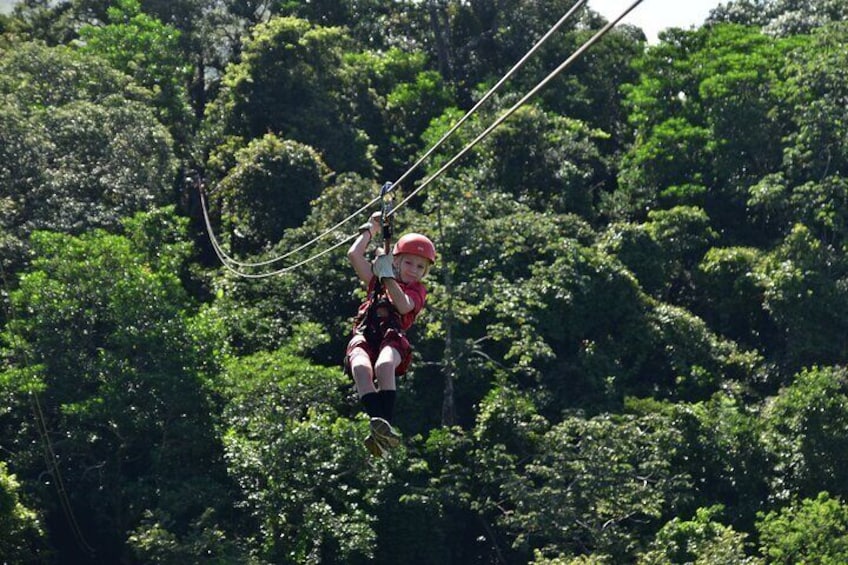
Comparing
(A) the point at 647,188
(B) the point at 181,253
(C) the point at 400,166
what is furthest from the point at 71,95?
(A) the point at 647,188

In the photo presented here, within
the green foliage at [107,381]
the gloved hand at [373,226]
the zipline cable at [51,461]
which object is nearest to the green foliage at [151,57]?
the green foliage at [107,381]

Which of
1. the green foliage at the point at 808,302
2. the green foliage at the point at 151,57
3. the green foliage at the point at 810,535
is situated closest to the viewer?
the green foliage at the point at 810,535

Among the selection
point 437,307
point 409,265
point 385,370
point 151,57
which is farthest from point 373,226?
point 151,57

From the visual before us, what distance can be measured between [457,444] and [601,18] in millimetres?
15371

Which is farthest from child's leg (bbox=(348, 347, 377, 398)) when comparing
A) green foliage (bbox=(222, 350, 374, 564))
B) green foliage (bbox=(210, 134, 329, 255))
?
green foliage (bbox=(210, 134, 329, 255))

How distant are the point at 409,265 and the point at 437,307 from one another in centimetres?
1165

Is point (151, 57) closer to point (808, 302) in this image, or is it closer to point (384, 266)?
point (808, 302)

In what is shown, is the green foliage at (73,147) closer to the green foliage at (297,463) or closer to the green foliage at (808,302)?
the green foliage at (297,463)

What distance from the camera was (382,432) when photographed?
625 cm

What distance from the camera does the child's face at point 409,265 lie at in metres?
6.58

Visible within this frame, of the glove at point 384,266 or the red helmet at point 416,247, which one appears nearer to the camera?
the glove at point 384,266

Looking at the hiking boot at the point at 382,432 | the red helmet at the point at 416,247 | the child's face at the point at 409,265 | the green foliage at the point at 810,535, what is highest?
the green foliage at the point at 810,535

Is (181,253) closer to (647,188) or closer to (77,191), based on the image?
(77,191)

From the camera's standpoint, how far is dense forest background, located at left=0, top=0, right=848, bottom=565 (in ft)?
53.7
